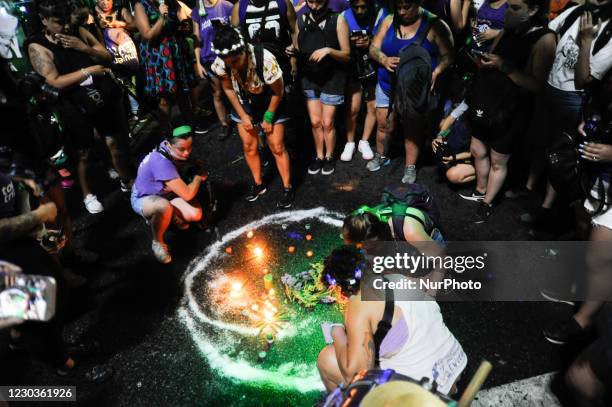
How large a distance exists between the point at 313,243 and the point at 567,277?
8.56ft

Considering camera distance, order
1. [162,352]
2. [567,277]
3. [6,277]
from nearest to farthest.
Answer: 1. [6,277]
2. [162,352]
3. [567,277]

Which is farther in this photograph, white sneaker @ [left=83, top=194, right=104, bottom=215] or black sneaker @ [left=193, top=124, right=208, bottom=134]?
black sneaker @ [left=193, top=124, right=208, bottom=134]

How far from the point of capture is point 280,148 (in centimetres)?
521

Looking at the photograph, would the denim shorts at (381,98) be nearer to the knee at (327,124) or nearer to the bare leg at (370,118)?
the bare leg at (370,118)

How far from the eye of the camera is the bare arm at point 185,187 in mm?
4438

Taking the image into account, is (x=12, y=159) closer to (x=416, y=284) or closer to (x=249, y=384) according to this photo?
(x=249, y=384)

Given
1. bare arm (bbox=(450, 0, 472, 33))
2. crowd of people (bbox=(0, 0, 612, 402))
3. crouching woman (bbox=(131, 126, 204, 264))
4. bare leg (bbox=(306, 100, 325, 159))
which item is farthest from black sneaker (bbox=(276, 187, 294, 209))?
bare arm (bbox=(450, 0, 472, 33))

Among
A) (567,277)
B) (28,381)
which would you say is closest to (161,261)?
(28,381)

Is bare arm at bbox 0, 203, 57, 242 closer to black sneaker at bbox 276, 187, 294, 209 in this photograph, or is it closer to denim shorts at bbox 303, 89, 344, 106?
black sneaker at bbox 276, 187, 294, 209

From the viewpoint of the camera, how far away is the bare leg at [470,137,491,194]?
15.7 feet

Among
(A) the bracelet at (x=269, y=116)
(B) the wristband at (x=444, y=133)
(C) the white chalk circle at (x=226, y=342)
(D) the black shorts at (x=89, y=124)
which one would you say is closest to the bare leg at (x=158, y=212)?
(C) the white chalk circle at (x=226, y=342)

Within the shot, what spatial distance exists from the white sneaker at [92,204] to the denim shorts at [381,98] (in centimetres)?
392

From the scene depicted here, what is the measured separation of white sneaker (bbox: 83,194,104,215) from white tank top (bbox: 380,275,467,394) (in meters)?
4.33

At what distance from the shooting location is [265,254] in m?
4.80
